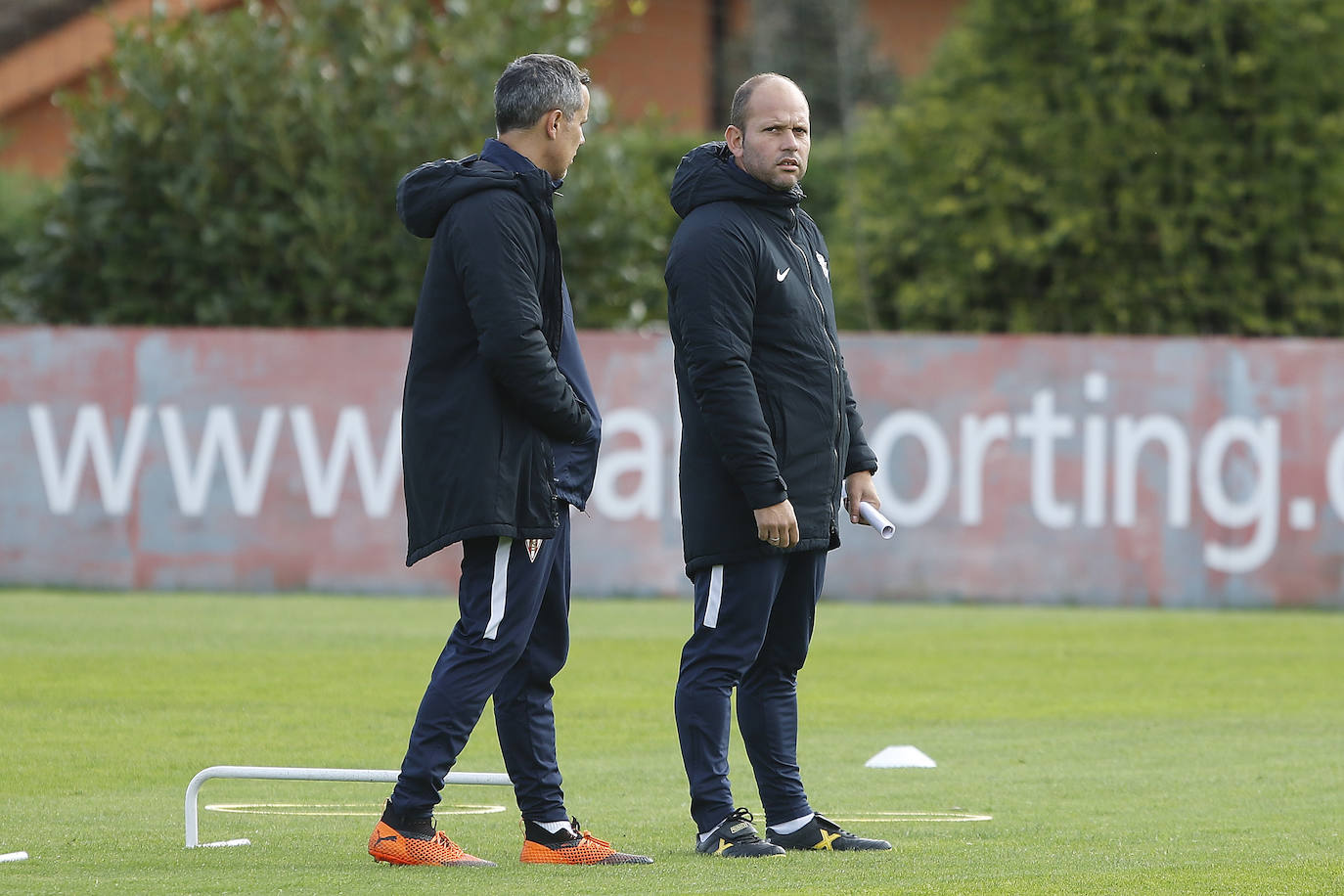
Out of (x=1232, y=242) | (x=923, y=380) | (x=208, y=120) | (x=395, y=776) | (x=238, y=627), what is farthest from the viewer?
(x=1232, y=242)

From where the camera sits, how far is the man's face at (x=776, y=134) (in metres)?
5.45

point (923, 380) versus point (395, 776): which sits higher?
point (923, 380)

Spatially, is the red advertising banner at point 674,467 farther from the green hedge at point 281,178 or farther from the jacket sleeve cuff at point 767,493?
the jacket sleeve cuff at point 767,493

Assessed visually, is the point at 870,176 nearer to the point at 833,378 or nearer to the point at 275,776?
the point at 833,378

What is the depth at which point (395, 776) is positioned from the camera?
534 centimetres

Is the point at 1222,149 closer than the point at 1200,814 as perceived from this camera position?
No

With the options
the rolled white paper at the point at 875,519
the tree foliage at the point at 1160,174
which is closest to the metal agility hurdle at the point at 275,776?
the rolled white paper at the point at 875,519

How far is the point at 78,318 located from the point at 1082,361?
Answer: 8.27 metres

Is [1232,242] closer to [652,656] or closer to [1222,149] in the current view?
[1222,149]

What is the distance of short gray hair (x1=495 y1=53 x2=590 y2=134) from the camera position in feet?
17.3

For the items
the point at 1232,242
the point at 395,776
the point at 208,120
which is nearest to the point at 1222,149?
the point at 1232,242

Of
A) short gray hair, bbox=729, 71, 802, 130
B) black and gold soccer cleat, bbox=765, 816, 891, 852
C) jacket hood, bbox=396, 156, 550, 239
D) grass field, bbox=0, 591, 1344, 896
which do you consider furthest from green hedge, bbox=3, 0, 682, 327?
black and gold soccer cleat, bbox=765, 816, 891, 852

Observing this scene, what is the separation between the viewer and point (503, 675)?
17.2 ft

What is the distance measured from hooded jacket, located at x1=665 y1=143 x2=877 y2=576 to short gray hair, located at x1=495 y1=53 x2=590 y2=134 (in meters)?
0.38
